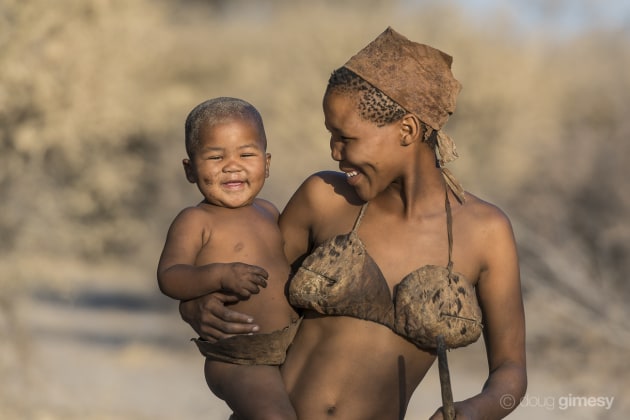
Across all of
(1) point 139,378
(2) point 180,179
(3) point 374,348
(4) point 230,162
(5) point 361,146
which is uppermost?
(2) point 180,179

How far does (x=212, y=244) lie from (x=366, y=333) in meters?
0.54

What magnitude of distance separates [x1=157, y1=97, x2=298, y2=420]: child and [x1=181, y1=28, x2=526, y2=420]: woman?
8cm

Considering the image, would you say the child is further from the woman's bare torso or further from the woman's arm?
the woman's arm

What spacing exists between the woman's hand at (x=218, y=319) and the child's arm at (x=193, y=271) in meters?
0.04

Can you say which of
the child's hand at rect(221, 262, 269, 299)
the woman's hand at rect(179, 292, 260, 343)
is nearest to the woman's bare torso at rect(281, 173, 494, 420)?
the woman's hand at rect(179, 292, 260, 343)

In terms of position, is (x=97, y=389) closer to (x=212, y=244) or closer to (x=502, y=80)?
(x=502, y=80)

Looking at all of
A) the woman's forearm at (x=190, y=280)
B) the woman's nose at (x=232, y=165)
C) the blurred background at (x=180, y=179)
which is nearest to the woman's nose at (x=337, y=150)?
the woman's nose at (x=232, y=165)

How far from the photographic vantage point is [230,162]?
3.82 meters

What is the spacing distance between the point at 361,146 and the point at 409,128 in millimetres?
178

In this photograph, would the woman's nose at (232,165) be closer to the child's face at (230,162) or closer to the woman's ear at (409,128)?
the child's face at (230,162)

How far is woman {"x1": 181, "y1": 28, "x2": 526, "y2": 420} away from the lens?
3.65m

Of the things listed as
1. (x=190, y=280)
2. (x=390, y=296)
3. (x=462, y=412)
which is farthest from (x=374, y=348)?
(x=190, y=280)

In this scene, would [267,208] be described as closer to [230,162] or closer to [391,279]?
[230,162]

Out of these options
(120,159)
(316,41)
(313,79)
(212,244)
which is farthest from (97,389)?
(212,244)
